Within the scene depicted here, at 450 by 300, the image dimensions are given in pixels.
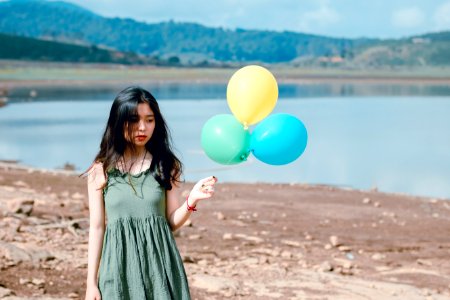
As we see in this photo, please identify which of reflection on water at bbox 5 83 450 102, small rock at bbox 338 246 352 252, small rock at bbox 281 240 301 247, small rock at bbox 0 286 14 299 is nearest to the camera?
small rock at bbox 0 286 14 299

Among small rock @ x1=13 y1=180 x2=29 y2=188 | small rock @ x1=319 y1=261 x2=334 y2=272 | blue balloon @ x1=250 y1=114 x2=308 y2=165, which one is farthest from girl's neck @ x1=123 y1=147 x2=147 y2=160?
small rock @ x1=13 y1=180 x2=29 y2=188

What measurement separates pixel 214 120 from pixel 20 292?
288cm

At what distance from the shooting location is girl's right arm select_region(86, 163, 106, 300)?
11.9ft

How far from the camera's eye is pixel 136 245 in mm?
3568

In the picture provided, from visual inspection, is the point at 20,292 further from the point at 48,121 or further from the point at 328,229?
the point at 48,121

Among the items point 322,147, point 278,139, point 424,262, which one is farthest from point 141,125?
point 322,147

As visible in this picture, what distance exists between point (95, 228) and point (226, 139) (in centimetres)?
85

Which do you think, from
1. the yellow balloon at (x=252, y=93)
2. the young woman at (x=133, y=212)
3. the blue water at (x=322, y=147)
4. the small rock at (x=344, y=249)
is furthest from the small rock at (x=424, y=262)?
the blue water at (x=322, y=147)

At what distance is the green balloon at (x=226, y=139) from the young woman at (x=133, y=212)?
52cm

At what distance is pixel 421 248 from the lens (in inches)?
378

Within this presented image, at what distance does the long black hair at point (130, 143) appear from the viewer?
360cm

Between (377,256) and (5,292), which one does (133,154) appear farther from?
(377,256)

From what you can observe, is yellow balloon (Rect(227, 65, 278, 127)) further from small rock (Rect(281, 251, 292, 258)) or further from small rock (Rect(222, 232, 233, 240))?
small rock (Rect(222, 232, 233, 240))

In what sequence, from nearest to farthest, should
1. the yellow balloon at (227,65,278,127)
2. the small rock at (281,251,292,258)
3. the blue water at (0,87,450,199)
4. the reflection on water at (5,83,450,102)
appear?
the yellow balloon at (227,65,278,127), the small rock at (281,251,292,258), the blue water at (0,87,450,199), the reflection on water at (5,83,450,102)
